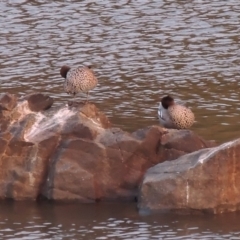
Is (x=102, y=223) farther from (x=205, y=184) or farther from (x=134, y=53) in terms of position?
(x=134, y=53)

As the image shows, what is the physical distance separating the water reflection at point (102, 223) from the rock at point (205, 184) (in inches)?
6.1

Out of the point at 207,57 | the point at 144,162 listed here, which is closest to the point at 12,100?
the point at 144,162

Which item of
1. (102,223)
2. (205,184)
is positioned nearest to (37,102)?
(102,223)

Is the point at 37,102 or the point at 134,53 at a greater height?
the point at 134,53

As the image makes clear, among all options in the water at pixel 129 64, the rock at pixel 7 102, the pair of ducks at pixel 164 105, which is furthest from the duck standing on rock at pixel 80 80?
the rock at pixel 7 102

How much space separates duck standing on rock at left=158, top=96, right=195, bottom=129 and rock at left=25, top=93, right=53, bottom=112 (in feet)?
6.05

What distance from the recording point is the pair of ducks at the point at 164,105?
14243 millimetres

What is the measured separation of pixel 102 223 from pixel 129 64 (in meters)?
8.76

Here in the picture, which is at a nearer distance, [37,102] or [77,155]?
[77,155]

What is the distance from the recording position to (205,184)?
11836 mm

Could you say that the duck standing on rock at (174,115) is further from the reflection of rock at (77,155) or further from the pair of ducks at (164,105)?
the reflection of rock at (77,155)

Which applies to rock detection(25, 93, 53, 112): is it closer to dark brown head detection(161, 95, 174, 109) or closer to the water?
the water

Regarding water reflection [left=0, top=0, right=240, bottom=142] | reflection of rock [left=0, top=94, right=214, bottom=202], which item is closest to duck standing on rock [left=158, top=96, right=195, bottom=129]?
water reflection [left=0, top=0, right=240, bottom=142]

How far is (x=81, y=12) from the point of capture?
80.5 feet
